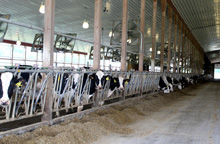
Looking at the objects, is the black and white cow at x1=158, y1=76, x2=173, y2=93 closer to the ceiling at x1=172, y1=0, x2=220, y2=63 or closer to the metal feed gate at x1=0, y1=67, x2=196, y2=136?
the metal feed gate at x1=0, y1=67, x2=196, y2=136

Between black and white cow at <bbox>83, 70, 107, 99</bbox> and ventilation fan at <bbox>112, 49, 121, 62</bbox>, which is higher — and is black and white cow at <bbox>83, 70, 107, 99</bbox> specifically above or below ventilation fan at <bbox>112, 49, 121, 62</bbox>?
below

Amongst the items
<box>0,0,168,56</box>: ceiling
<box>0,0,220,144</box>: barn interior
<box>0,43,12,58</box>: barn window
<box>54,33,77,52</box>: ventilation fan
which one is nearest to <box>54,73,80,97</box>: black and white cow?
<box>0,0,220,144</box>: barn interior

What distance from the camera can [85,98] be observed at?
7.26m

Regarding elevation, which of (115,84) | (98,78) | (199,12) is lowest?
(115,84)

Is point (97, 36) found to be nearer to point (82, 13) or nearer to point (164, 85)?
point (82, 13)

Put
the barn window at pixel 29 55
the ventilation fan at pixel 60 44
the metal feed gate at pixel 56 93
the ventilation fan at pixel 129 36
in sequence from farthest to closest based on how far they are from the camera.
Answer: the barn window at pixel 29 55
the ventilation fan at pixel 60 44
the ventilation fan at pixel 129 36
the metal feed gate at pixel 56 93

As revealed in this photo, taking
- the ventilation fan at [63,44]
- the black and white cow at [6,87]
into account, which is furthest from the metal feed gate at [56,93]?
the ventilation fan at [63,44]

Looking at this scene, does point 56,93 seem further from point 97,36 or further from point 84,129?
point 97,36

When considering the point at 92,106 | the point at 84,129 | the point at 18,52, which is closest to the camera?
the point at 84,129

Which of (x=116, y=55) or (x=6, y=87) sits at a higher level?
(x=116, y=55)

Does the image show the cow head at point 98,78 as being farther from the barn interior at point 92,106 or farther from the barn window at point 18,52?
the barn window at point 18,52

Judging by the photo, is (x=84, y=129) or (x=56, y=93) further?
(x=56, y=93)

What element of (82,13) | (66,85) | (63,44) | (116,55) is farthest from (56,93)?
(116,55)

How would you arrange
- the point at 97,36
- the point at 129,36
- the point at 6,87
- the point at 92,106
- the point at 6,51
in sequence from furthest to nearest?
the point at 6,51 → the point at 129,36 → the point at 97,36 → the point at 92,106 → the point at 6,87
